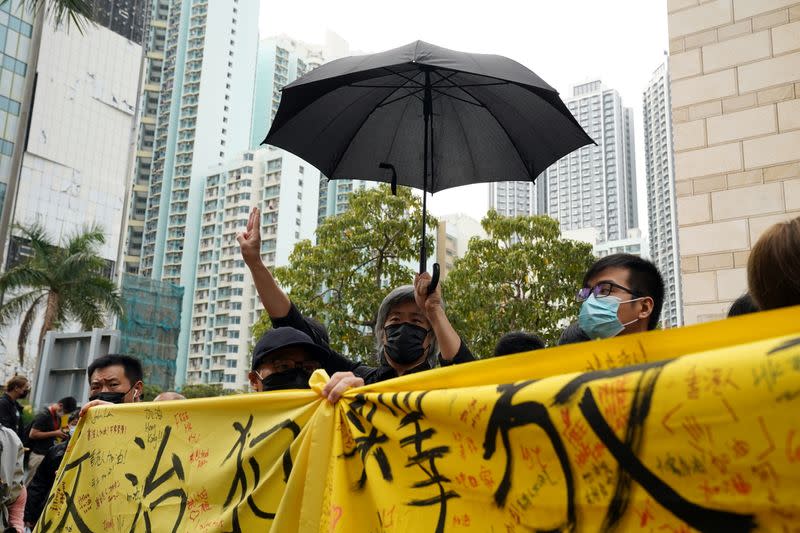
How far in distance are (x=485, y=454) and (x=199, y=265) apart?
87.9m

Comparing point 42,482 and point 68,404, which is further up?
point 68,404

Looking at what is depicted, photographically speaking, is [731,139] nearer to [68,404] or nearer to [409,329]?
[409,329]

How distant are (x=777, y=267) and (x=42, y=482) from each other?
3.96m

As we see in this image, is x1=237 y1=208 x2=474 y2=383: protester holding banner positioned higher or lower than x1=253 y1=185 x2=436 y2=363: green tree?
lower

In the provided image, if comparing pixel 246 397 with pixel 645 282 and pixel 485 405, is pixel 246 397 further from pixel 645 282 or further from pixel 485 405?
pixel 645 282

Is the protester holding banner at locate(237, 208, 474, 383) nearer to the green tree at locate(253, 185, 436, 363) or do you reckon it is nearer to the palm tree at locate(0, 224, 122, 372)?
the green tree at locate(253, 185, 436, 363)

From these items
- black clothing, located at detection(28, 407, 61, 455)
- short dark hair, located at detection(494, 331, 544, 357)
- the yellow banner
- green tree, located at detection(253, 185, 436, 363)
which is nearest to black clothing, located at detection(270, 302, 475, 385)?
short dark hair, located at detection(494, 331, 544, 357)

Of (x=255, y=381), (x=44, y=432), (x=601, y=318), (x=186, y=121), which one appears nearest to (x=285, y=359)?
(x=255, y=381)

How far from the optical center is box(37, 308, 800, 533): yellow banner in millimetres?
1268

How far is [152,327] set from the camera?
2170 inches

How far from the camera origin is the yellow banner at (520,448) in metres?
1.27

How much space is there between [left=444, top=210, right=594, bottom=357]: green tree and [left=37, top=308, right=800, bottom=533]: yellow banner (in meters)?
15.6

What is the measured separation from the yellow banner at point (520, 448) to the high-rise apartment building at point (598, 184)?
57.4m

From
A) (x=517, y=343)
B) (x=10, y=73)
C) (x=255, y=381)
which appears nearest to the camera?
(x=255, y=381)
